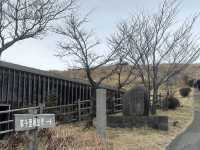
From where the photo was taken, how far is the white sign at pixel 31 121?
790cm

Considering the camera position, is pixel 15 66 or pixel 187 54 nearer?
pixel 15 66

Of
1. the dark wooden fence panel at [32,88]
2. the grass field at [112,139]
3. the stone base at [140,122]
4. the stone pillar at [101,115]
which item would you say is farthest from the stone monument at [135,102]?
the stone pillar at [101,115]

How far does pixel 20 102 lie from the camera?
20.2 meters

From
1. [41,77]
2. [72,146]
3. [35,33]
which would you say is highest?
[35,33]

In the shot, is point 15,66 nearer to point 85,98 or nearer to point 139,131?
point 139,131

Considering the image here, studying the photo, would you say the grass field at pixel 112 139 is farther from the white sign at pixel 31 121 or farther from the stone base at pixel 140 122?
the white sign at pixel 31 121

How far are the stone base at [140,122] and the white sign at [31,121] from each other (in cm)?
1250

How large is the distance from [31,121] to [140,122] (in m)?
13.2

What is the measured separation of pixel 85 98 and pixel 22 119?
20626 millimetres

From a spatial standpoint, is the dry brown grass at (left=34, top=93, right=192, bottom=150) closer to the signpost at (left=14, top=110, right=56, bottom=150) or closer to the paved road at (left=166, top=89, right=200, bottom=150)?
the paved road at (left=166, top=89, right=200, bottom=150)

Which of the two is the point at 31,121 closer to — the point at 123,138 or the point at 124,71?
the point at 123,138

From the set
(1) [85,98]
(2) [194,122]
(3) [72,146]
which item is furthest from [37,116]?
(1) [85,98]

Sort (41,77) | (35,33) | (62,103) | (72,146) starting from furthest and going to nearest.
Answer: (62,103) → (41,77) → (35,33) → (72,146)

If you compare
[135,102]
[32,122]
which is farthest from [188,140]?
[32,122]
